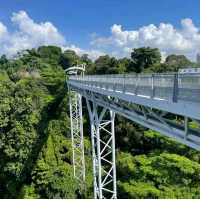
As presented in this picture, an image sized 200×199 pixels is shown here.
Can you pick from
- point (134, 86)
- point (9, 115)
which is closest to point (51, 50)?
point (9, 115)

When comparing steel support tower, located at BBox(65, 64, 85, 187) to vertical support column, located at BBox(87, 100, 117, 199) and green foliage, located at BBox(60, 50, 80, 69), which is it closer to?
vertical support column, located at BBox(87, 100, 117, 199)

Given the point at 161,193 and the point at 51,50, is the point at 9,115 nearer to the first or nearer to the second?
the point at 161,193

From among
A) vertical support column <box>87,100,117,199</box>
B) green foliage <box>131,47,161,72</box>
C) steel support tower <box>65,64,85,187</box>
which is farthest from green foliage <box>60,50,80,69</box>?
vertical support column <box>87,100,117,199</box>

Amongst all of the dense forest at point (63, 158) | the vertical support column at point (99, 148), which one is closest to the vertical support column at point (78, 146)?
the dense forest at point (63, 158)

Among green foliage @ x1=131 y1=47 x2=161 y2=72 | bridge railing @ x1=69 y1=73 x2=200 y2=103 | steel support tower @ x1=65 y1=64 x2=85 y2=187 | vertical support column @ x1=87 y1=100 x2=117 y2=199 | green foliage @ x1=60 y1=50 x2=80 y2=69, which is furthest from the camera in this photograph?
green foliage @ x1=60 y1=50 x2=80 y2=69

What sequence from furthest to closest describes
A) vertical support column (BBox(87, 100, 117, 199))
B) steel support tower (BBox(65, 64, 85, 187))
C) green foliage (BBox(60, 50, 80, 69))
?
green foliage (BBox(60, 50, 80, 69)) < steel support tower (BBox(65, 64, 85, 187)) < vertical support column (BBox(87, 100, 117, 199))

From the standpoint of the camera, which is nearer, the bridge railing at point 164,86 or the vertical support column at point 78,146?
the bridge railing at point 164,86

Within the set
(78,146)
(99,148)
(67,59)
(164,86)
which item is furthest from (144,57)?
(67,59)

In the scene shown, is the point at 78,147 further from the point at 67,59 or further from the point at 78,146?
the point at 67,59

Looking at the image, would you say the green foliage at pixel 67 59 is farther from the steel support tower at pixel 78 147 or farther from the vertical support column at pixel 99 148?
the vertical support column at pixel 99 148

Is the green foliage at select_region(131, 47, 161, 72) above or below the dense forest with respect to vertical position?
above

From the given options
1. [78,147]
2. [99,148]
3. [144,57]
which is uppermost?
[144,57]
